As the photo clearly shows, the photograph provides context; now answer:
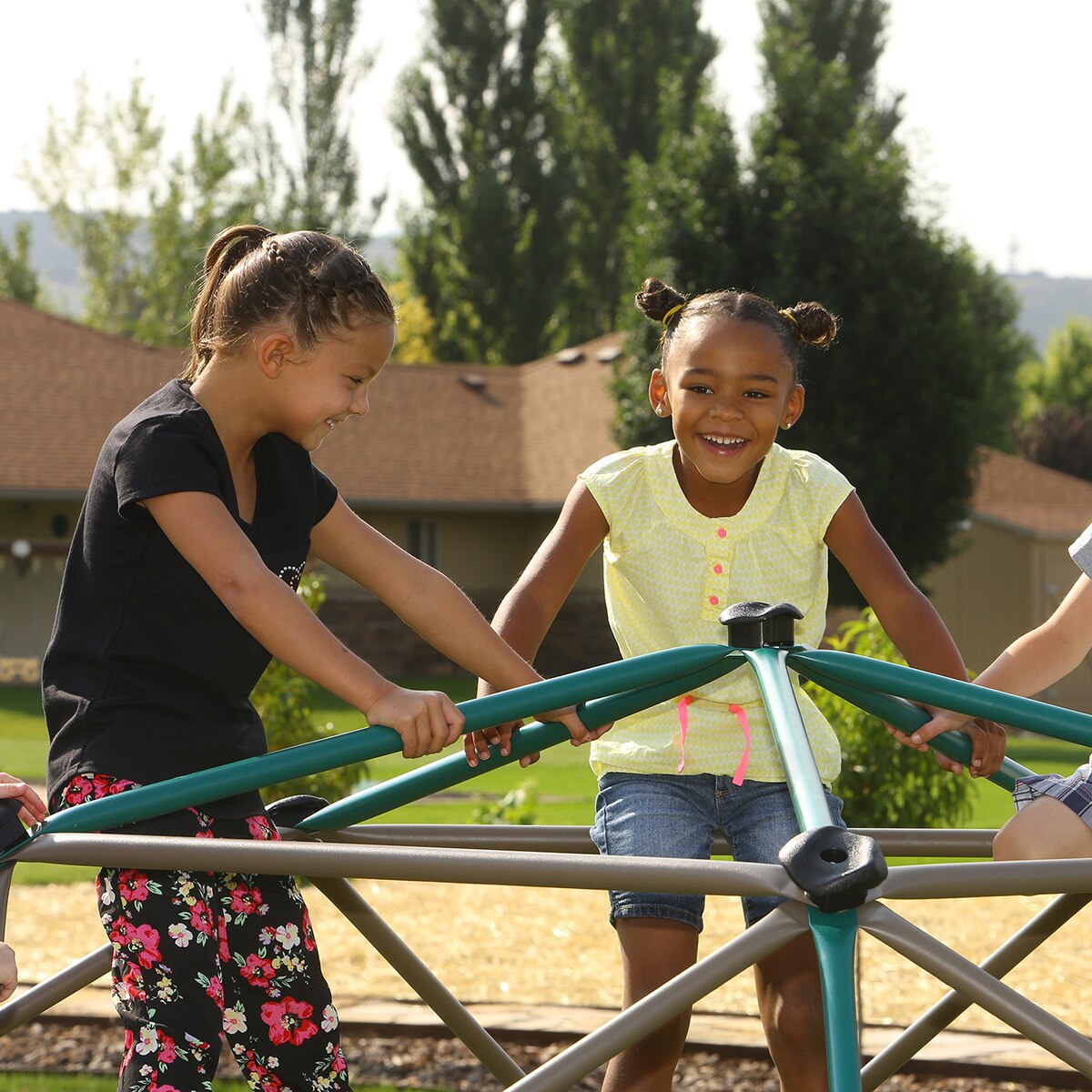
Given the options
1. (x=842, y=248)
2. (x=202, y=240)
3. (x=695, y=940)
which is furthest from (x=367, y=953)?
(x=202, y=240)

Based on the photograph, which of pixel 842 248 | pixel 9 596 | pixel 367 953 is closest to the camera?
pixel 367 953

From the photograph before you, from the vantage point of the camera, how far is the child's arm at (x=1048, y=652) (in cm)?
293

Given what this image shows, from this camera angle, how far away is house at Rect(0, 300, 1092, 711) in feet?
74.0

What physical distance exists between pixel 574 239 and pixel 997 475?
1009cm

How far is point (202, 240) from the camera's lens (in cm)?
3750

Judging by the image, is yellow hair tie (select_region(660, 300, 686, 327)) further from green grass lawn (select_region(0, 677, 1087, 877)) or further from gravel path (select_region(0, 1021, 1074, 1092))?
green grass lawn (select_region(0, 677, 1087, 877))

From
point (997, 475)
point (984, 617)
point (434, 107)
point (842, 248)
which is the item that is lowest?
point (984, 617)

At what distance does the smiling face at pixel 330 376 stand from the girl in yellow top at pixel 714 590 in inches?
21.1

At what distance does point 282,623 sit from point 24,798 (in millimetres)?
410

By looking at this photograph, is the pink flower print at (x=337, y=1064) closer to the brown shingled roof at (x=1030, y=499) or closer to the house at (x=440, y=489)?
the house at (x=440, y=489)

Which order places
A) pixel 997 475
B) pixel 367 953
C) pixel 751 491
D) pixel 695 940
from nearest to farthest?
pixel 695 940, pixel 751 491, pixel 367 953, pixel 997 475

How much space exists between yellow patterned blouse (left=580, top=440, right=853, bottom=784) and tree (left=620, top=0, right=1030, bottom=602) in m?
16.3

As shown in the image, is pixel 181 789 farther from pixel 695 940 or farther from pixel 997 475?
pixel 997 475

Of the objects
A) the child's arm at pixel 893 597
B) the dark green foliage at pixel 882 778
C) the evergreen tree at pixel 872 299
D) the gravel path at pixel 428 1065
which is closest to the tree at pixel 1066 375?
the evergreen tree at pixel 872 299
